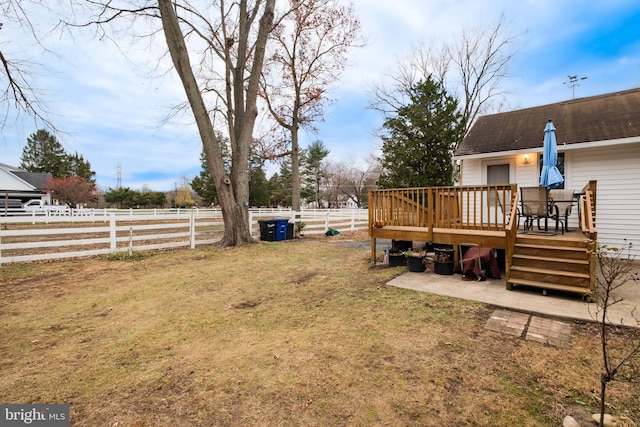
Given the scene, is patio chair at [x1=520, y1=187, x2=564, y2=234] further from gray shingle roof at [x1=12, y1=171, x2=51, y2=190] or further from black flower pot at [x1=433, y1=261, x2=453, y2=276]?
gray shingle roof at [x1=12, y1=171, x2=51, y2=190]

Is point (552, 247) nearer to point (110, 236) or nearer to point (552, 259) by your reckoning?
point (552, 259)

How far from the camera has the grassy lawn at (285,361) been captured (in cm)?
199

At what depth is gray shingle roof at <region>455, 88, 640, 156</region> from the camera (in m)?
7.30

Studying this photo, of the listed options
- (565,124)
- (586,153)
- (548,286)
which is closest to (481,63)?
(565,124)

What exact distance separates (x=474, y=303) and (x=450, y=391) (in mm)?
2226

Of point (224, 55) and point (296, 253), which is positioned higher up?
point (224, 55)

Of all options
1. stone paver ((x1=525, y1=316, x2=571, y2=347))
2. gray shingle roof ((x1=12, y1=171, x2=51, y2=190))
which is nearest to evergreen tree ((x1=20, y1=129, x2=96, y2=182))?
gray shingle roof ((x1=12, y1=171, x2=51, y2=190))

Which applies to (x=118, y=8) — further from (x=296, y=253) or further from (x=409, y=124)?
(x=409, y=124)

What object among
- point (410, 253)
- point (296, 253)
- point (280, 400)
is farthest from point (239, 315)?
point (296, 253)

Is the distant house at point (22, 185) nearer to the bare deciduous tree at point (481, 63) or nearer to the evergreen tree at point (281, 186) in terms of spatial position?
the evergreen tree at point (281, 186)

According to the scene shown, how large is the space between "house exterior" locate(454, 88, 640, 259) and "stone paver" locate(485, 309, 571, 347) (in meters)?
6.00

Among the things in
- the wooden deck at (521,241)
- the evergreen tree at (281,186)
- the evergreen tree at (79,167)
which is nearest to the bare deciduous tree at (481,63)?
the wooden deck at (521,241)

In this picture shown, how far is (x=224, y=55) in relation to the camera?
1103cm

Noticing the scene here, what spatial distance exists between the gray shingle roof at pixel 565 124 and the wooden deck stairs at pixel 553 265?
4.56 metres
